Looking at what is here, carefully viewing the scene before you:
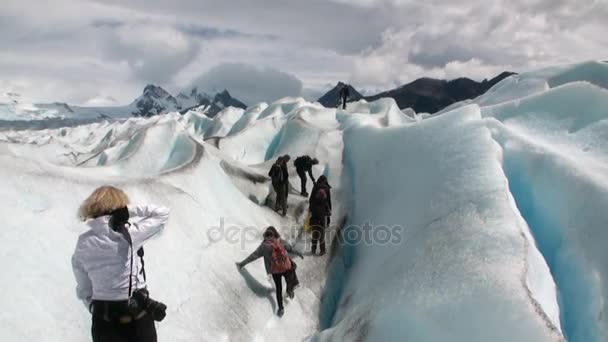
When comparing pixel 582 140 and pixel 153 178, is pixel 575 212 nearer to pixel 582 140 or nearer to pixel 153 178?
pixel 582 140

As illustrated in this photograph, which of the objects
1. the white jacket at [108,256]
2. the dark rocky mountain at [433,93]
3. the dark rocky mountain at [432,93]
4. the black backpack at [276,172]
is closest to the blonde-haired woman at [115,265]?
the white jacket at [108,256]

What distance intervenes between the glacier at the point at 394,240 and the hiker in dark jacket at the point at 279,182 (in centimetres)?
29

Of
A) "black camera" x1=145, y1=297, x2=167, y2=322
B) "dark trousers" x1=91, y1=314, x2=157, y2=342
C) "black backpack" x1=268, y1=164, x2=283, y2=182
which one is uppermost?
"black camera" x1=145, y1=297, x2=167, y2=322

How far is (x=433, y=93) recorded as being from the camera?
11269 cm

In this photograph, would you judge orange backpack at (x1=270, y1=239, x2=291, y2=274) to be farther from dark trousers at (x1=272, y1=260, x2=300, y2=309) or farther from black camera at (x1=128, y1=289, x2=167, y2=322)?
black camera at (x1=128, y1=289, x2=167, y2=322)

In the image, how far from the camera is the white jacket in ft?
11.0

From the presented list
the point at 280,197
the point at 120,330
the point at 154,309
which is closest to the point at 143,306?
the point at 154,309

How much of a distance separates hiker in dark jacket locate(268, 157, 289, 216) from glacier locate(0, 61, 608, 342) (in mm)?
295

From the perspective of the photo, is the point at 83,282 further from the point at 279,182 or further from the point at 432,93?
the point at 432,93

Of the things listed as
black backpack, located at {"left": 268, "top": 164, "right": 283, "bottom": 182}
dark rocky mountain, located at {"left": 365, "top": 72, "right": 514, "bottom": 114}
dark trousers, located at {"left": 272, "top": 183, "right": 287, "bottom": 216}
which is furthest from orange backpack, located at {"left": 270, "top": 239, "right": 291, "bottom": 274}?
dark rocky mountain, located at {"left": 365, "top": 72, "right": 514, "bottom": 114}

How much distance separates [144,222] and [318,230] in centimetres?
635

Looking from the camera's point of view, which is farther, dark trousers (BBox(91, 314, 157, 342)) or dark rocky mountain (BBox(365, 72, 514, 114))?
dark rocky mountain (BBox(365, 72, 514, 114))

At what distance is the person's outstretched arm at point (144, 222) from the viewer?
3.53m

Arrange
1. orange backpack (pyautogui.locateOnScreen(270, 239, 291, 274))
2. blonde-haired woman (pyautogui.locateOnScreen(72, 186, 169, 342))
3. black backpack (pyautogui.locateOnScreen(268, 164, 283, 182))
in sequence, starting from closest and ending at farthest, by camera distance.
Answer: blonde-haired woman (pyautogui.locateOnScreen(72, 186, 169, 342)) → orange backpack (pyautogui.locateOnScreen(270, 239, 291, 274)) → black backpack (pyautogui.locateOnScreen(268, 164, 283, 182))
